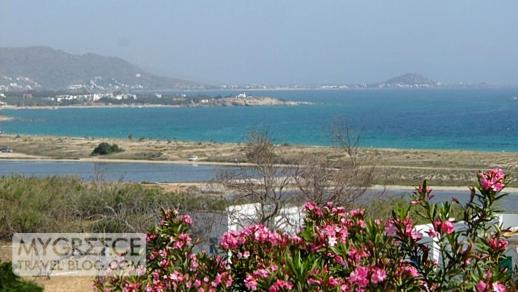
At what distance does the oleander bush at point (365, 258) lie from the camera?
11.2 ft

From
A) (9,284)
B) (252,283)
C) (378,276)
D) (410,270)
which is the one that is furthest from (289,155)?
(378,276)

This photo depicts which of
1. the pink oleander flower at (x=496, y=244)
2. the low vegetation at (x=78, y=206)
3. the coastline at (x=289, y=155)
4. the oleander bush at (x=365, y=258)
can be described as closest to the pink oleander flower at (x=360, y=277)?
the oleander bush at (x=365, y=258)

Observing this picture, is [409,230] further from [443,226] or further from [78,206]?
→ [78,206]

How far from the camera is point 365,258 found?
3.58 meters

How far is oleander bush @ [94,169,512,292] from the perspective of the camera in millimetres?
3400

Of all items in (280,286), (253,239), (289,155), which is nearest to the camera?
(280,286)

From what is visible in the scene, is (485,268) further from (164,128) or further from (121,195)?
(164,128)

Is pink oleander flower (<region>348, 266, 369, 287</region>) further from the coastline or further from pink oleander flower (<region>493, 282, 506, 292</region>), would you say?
the coastline

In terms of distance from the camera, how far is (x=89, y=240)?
15758 mm

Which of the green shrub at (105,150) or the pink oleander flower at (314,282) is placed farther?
the green shrub at (105,150)

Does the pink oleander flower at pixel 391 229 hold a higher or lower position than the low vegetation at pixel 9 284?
higher

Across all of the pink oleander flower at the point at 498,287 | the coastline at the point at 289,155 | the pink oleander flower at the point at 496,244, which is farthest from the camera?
the coastline at the point at 289,155

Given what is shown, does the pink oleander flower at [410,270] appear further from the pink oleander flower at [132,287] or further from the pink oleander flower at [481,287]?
the pink oleander flower at [132,287]

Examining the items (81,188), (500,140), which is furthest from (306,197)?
(500,140)
